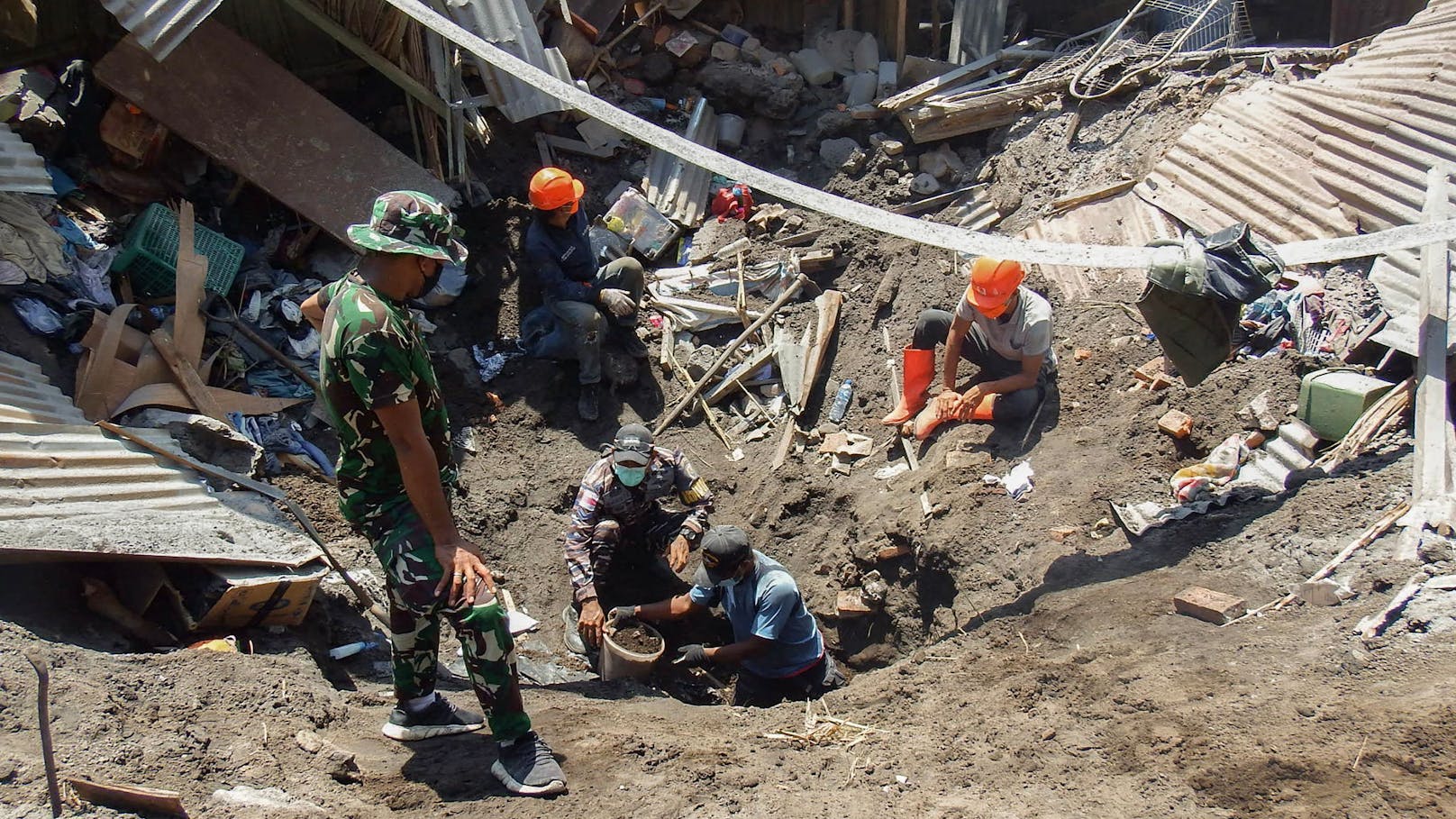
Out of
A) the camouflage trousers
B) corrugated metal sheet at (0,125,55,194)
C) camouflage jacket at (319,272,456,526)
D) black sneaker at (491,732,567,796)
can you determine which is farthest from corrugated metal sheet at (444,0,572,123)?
black sneaker at (491,732,567,796)

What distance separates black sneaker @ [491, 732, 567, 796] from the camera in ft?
11.9

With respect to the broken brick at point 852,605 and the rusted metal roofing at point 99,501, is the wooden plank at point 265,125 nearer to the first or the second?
the rusted metal roofing at point 99,501

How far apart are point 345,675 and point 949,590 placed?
321cm

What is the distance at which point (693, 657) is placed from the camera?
218 inches

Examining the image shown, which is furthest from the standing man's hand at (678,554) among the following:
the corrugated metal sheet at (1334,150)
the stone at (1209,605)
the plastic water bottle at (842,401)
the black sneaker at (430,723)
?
the corrugated metal sheet at (1334,150)

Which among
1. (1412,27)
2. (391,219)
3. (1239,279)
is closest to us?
(391,219)

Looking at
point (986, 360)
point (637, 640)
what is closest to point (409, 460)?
point (637, 640)

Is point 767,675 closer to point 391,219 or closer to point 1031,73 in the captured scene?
point 391,219

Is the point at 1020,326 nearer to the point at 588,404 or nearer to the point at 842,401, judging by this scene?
the point at 842,401

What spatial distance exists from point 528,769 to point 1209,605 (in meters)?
2.89

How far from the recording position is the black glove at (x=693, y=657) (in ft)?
18.1

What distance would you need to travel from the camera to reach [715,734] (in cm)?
447

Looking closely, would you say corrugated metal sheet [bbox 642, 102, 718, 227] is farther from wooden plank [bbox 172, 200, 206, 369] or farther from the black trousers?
the black trousers

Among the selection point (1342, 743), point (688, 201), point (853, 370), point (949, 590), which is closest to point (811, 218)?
Answer: point (688, 201)
